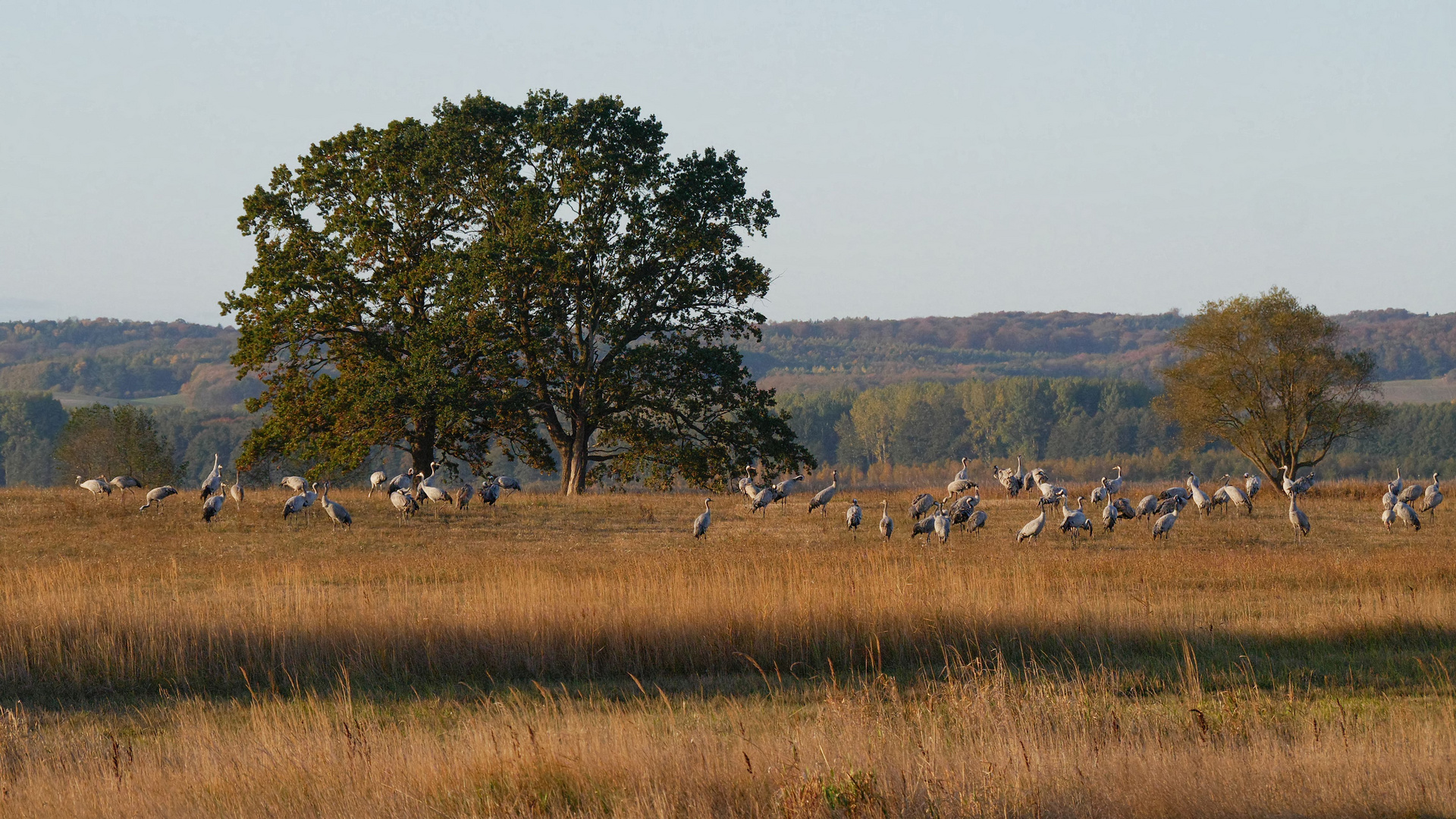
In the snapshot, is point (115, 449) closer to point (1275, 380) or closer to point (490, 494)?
point (490, 494)

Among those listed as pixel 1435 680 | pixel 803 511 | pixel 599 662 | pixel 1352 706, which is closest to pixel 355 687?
Result: pixel 599 662

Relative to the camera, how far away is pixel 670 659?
14.0 metres

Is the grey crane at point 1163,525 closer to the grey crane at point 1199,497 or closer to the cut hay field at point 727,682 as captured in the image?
the cut hay field at point 727,682

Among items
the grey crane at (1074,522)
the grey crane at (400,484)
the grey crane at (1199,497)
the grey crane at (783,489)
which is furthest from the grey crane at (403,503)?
the grey crane at (1199,497)

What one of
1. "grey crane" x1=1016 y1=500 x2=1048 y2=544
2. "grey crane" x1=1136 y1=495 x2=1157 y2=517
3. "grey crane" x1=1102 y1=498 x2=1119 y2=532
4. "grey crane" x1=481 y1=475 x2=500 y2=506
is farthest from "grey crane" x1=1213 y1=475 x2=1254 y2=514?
"grey crane" x1=481 y1=475 x2=500 y2=506

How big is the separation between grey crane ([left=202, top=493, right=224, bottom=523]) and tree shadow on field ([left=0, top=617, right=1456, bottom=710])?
1528 cm

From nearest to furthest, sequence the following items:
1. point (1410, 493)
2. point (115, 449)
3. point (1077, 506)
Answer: point (1077, 506), point (1410, 493), point (115, 449)

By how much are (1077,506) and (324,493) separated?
19.1 m

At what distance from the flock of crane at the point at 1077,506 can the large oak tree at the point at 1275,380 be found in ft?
53.2

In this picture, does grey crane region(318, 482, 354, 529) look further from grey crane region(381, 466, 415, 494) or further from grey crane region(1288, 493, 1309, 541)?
grey crane region(1288, 493, 1309, 541)

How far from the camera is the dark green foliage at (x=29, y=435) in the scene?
116 meters

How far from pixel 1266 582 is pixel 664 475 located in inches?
880

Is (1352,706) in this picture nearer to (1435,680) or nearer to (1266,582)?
(1435,680)

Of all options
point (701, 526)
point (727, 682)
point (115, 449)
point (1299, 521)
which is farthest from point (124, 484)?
point (115, 449)
